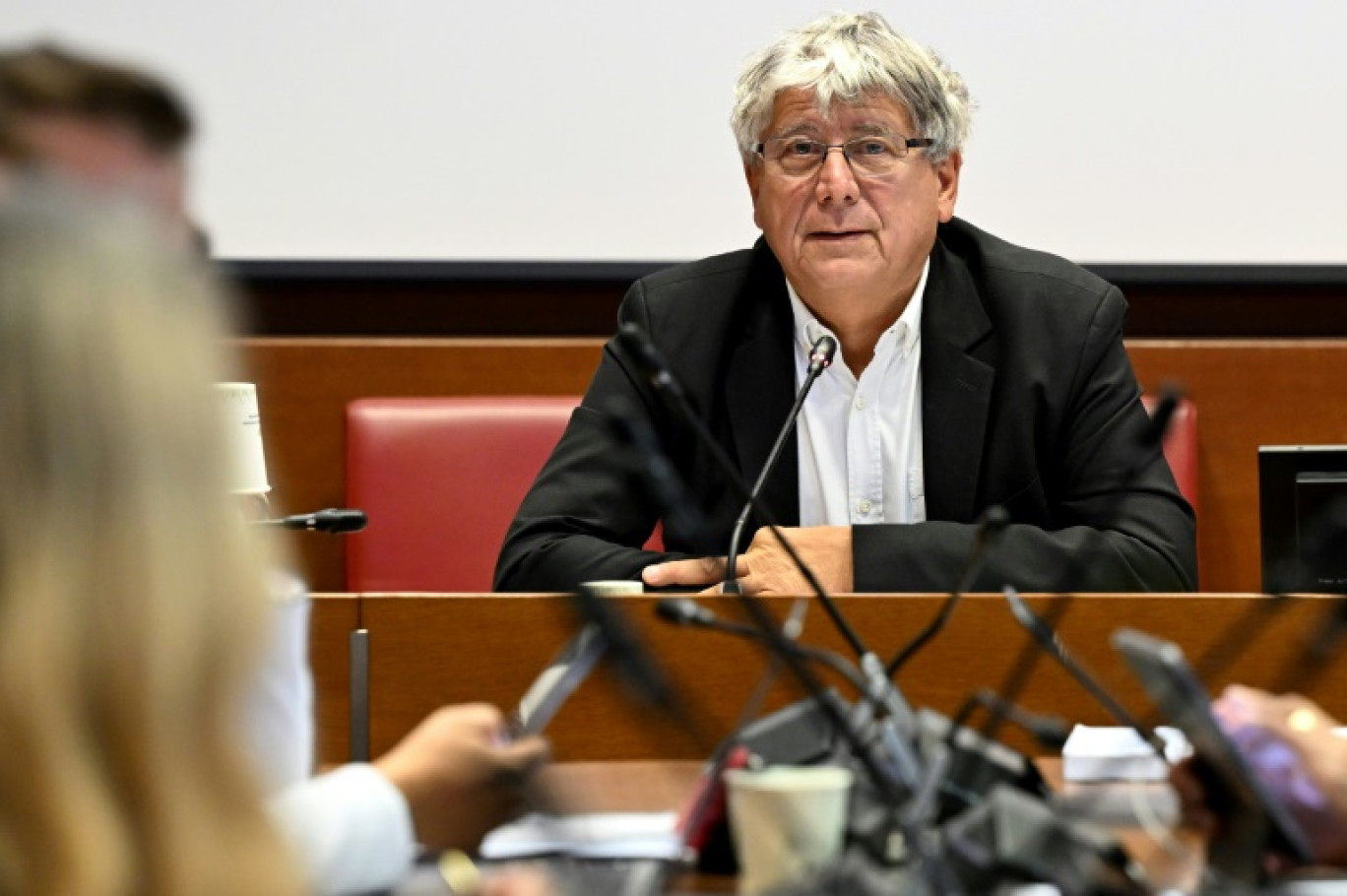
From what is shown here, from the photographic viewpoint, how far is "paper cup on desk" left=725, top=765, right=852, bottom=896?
43.9 inches

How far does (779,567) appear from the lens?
2.15 m

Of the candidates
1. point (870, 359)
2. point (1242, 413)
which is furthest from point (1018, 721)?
point (1242, 413)

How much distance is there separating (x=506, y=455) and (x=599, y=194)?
0.56 metres

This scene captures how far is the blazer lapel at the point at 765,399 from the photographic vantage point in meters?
2.56

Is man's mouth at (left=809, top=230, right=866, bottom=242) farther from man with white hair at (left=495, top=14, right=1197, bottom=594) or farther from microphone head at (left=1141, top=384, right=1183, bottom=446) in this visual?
microphone head at (left=1141, top=384, right=1183, bottom=446)

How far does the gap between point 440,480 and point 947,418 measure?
2.72 feet

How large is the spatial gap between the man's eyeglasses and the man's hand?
0.63m

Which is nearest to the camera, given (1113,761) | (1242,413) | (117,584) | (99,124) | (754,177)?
(117,584)

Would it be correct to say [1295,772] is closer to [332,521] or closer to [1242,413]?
[332,521]

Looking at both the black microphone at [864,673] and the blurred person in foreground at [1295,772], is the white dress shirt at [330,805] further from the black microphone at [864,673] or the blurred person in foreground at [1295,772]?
the blurred person in foreground at [1295,772]

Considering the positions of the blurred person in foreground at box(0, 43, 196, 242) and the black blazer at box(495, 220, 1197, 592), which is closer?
the blurred person in foreground at box(0, 43, 196, 242)

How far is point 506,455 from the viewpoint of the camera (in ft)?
9.56

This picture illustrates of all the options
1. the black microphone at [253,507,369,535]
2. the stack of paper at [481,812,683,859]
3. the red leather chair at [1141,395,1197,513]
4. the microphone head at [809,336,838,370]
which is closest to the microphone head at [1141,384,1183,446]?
the stack of paper at [481,812,683,859]

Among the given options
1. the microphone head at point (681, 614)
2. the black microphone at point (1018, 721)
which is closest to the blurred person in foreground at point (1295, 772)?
the black microphone at point (1018, 721)
